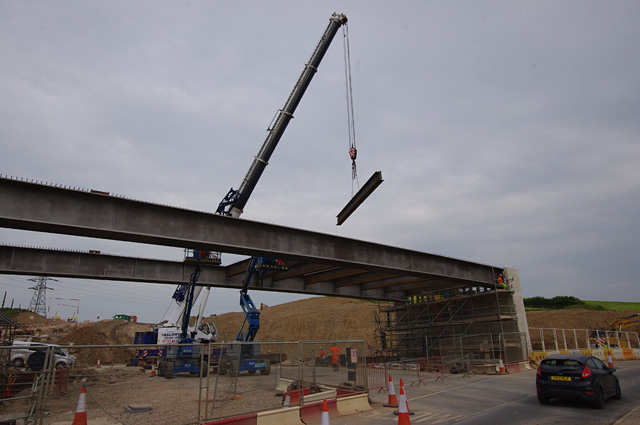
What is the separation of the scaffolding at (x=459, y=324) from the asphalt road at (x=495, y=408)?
7.51 metres

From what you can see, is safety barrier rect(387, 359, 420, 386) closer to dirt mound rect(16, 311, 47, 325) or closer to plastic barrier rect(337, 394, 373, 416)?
plastic barrier rect(337, 394, 373, 416)

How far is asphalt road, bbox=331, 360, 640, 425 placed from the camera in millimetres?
9164

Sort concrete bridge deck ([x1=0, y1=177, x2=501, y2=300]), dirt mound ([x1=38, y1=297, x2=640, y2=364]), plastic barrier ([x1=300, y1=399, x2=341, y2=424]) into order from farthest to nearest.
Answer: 1. dirt mound ([x1=38, y1=297, x2=640, y2=364])
2. concrete bridge deck ([x1=0, y1=177, x2=501, y2=300])
3. plastic barrier ([x1=300, y1=399, x2=341, y2=424])

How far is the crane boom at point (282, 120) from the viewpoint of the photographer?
854 inches

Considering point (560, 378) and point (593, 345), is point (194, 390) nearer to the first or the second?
point (560, 378)

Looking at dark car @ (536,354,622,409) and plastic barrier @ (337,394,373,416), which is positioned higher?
dark car @ (536,354,622,409)

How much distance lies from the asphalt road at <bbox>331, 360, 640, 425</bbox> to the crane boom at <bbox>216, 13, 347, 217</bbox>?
12.5 m

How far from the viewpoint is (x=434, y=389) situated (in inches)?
596

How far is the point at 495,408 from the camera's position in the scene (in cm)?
1080

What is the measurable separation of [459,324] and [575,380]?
50.5 feet

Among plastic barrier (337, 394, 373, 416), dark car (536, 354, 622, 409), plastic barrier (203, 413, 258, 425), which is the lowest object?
plastic barrier (337, 394, 373, 416)

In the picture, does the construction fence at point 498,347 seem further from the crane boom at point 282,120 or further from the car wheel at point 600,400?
the crane boom at point 282,120

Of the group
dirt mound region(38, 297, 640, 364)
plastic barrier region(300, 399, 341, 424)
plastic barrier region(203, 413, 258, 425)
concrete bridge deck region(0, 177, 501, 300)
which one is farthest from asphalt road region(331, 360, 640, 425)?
dirt mound region(38, 297, 640, 364)

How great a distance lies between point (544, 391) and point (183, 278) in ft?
57.9
